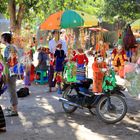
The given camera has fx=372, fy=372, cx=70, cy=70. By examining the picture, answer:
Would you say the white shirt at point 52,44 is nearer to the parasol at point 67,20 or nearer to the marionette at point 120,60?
the parasol at point 67,20

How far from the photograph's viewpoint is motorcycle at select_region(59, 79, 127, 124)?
23.2 feet

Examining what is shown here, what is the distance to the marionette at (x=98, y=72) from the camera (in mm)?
7867

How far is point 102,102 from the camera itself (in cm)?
720

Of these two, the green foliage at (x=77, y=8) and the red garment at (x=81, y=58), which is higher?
the green foliage at (x=77, y=8)

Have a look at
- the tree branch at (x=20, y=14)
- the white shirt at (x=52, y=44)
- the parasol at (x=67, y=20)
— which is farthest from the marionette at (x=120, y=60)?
the tree branch at (x=20, y=14)

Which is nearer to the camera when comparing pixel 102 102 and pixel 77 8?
pixel 102 102

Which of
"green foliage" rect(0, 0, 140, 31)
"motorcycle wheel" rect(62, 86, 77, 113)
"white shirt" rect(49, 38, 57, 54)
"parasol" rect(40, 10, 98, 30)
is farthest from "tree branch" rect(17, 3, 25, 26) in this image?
"motorcycle wheel" rect(62, 86, 77, 113)

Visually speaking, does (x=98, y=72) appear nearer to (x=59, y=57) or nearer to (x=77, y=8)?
(x=59, y=57)

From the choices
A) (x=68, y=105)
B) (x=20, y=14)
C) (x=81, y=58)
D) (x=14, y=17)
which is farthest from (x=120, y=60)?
(x=20, y=14)

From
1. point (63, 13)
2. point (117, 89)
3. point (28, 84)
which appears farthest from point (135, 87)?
point (28, 84)

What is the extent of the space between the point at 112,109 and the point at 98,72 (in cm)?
121

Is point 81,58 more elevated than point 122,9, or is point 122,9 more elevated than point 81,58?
point 122,9

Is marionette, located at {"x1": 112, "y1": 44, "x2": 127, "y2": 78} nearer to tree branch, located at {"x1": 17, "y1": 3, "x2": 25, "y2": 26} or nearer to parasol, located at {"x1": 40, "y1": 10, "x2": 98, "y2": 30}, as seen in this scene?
parasol, located at {"x1": 40, "y1": 10, "x2": 98, "y2": 30}

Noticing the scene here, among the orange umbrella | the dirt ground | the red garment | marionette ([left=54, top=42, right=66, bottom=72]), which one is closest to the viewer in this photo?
the dirt ground
